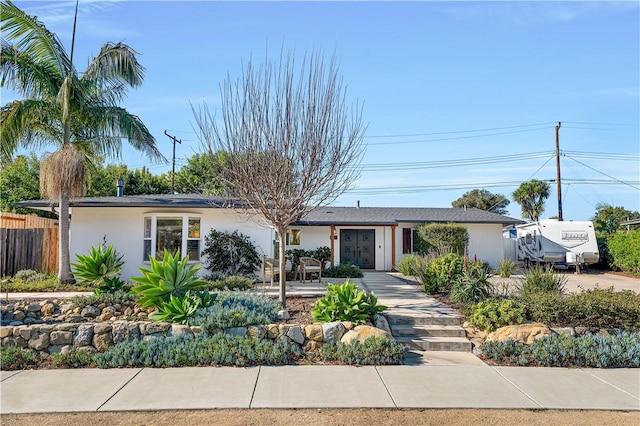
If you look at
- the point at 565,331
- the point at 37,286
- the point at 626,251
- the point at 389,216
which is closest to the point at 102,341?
the point at 37,286

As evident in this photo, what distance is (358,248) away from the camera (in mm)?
21875

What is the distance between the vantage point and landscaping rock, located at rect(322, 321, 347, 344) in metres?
7.25

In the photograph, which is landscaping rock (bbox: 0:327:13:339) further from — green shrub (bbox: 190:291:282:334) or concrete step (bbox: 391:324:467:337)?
concrete step (bbox: 391:324:467:337)

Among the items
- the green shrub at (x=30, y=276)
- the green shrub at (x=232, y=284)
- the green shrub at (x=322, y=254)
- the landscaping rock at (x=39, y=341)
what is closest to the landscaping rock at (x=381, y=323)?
the green shrub at (x=232, y=284)

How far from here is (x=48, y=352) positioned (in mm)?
7152

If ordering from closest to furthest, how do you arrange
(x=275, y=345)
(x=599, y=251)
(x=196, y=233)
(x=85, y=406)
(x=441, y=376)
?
(x=85, y=406) → (x=441, y=376) → (x=275, y=345) → (x=196, y=233) → (x=599, y=251)

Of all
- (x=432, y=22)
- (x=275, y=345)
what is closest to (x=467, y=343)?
(x=275, y=345)

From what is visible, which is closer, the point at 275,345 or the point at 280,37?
the point at 275,345

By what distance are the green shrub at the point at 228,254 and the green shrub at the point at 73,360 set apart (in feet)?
24.9

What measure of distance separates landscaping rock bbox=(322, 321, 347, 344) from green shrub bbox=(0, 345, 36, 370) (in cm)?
439

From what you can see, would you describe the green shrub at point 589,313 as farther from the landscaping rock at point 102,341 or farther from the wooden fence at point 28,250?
the wooden fence at point 28,250

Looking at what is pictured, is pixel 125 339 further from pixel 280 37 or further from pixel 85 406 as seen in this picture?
pixel 280 37

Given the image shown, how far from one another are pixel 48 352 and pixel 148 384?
2.57m

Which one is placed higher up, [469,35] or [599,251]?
[469,35]
